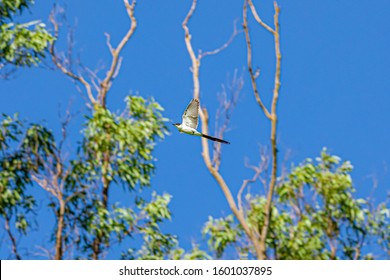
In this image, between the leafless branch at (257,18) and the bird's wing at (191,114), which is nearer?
the bird's wing at (191,114)

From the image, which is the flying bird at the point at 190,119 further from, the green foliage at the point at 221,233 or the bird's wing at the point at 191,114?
the green foliage at the point at 221,233

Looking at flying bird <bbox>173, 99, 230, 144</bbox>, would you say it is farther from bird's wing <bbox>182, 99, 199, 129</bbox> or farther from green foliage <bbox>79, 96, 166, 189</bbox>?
green foliage <bbox>79, 96, 166, 189</bbox>

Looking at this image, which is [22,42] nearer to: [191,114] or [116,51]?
[116,51]

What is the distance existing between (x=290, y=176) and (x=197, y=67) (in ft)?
4.91

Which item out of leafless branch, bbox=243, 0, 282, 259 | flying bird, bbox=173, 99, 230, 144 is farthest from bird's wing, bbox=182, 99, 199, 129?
leafless branch, bbox=243, 0, 282, 259

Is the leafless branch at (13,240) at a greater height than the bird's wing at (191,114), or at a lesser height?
greater

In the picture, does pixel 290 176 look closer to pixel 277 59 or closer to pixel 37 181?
pixel 277 59

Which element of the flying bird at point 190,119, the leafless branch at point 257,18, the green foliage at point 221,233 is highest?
the leafless branch at point 257,18

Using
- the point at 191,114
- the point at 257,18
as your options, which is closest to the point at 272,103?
the point at 257,18

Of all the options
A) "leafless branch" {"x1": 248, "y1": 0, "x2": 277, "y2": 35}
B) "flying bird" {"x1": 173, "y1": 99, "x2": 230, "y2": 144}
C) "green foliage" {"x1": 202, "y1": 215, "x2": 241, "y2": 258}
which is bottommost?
"flying bird" {"x1": 173, "y1": 99, "x2": 230, "y2": 144}

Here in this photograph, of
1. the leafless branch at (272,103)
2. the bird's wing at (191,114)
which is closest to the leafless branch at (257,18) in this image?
the leafless branch at (272,103)
